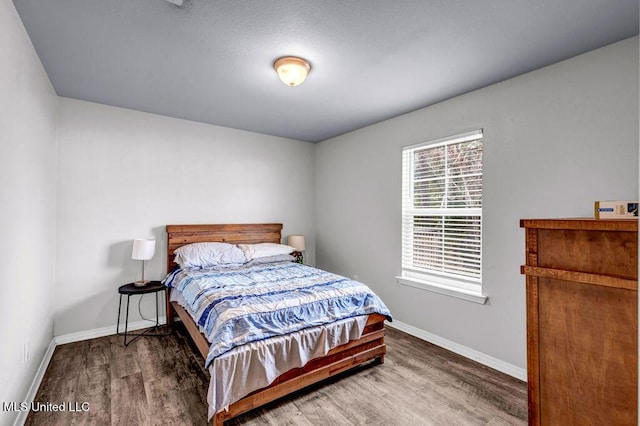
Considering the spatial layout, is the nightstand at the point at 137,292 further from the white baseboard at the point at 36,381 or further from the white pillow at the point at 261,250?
the white pillow at the point at 261,250

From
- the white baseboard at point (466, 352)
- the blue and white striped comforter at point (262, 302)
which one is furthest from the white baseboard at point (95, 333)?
the white baseboard at point (466, 352)

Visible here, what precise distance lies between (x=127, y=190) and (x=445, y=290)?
3643 mm

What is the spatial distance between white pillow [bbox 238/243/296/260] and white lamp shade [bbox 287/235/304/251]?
1.02ft

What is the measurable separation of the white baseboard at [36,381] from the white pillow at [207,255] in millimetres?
1307

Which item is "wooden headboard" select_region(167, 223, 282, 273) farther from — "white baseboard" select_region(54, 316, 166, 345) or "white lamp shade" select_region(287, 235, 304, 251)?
"white baseboard" select_region(54, 316, 166, 345)

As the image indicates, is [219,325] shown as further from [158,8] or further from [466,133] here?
[466,133]

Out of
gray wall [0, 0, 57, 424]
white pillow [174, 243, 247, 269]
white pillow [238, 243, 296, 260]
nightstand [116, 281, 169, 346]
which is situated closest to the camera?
gray wall [0, 0, 57, 424]

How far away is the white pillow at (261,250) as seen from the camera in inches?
148

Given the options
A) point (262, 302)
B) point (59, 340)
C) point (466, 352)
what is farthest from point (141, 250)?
point (466, 352)

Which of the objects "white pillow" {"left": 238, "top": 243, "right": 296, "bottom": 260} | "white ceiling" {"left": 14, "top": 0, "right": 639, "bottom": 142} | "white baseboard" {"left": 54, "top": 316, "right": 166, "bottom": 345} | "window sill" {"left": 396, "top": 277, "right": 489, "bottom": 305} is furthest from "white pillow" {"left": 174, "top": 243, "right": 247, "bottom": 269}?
"window sill" {"left": 396, "top": 277, "right": 489, "bottom": 305}

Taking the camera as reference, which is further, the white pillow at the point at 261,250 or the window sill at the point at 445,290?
the white pillow at the point at 261,250

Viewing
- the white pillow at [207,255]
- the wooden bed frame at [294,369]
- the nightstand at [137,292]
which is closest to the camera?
the wooden bed frame at [294,369]

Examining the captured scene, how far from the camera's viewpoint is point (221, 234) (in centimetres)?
402

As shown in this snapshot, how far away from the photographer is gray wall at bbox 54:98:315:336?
3145mm
